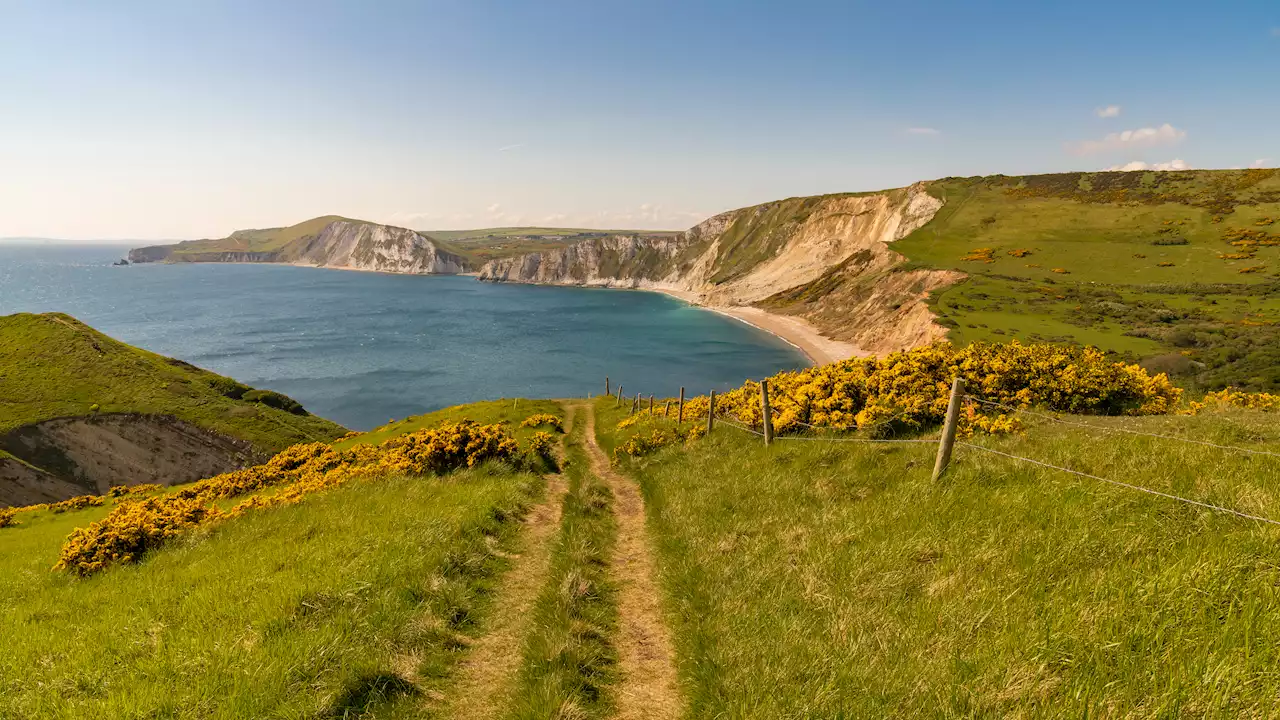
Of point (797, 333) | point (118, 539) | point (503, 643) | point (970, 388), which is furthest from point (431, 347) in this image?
point (503, 643)

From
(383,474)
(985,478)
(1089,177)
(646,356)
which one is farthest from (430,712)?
(1089,177)

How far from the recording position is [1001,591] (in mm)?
6379

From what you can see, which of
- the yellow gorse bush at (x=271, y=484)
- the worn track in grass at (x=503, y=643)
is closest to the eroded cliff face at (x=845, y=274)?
the yellow gorse bush at (x=271, y=484)

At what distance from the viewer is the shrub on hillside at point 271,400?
54.1 m

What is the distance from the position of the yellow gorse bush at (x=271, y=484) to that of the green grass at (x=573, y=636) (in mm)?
7294

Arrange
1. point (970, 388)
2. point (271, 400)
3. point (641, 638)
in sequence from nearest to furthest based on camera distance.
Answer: point (641, 638) < point (970, 388) < point (271, 400)

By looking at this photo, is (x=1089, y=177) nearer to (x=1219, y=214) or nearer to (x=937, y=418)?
(x=1219, y=214)

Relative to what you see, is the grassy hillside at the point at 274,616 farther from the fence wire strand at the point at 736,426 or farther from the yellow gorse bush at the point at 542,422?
the yellow gorse bush at the point at 542,422

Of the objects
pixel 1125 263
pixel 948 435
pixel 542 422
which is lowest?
pixel 542 422

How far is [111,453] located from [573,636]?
55.0 metres

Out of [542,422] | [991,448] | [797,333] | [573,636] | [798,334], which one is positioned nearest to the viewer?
[573,636]

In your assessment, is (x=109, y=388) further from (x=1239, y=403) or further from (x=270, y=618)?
(x=1239, y=403)

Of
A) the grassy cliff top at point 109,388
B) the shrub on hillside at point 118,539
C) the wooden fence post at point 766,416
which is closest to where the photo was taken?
the shrub on hillside at point 118,539

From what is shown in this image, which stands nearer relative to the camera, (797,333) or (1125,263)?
(1125,263)
